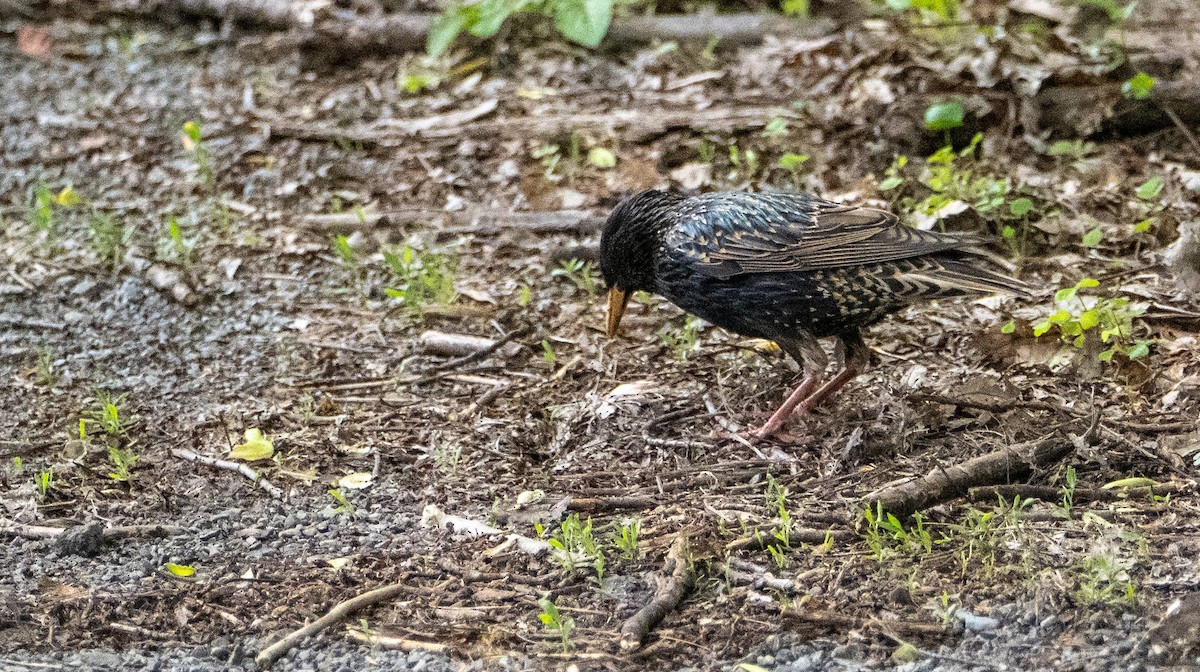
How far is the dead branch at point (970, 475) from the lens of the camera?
4.07 m

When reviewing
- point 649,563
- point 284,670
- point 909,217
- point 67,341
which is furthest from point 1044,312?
point 67,341

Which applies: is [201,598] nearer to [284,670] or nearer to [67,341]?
[284,670]

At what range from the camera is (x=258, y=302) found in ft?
19.5

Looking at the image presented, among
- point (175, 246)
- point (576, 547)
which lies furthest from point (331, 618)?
point (175, 246)

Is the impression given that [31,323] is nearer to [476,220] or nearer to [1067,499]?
[476,220]

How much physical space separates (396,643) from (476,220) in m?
3.20

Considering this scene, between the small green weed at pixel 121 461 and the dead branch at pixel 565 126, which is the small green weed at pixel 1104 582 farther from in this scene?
the dead branch at pixel 565 126

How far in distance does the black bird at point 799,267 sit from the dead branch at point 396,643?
5.31ft

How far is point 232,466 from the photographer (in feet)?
15.4

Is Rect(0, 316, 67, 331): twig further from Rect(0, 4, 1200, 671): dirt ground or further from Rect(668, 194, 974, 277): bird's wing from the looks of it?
Rect(668, 194, 974, 277): bird's wing

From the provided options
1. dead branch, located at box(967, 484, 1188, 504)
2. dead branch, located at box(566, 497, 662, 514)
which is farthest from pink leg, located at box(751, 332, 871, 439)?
dead branch, located at box(967, 484, 1188, 504)

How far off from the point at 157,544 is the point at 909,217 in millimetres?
3648

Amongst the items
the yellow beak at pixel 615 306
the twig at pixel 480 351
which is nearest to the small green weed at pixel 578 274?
the twig at pixel 480 351

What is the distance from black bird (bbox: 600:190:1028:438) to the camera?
15.3ft
